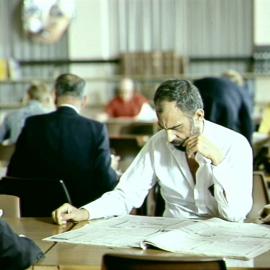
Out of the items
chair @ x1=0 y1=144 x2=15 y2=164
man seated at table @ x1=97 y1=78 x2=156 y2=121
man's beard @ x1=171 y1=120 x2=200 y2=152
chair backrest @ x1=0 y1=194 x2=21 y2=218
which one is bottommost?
man seated at table @ x1=97 y1=78 x2=156 y2=121

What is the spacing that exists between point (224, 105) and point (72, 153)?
6.68 feet

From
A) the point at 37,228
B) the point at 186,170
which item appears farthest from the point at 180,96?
the point at 37,228

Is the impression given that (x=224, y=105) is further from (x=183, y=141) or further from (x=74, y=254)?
(x=74, y=254)

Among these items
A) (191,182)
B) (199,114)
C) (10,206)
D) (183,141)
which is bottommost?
(10,206)

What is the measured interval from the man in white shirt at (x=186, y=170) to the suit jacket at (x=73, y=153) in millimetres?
1108

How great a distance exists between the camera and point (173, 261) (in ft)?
7.07

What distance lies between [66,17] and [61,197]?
8.28 metres

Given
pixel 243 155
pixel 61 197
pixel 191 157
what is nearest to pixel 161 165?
pixel 191 157

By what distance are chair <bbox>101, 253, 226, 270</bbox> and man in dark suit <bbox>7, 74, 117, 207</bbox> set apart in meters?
2.35

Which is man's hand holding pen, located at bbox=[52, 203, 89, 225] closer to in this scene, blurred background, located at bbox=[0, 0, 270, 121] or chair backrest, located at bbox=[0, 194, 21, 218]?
chair backrest, located at bbox=[0, 194, 21, 218]

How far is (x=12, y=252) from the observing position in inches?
90.4

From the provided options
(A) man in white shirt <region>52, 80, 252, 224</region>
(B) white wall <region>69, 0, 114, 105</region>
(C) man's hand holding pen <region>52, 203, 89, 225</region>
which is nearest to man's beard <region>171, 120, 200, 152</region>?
(A) man in white shirt <region>52, 80, 252, 224</region>

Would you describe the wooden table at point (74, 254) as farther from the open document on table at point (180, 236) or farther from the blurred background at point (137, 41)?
the blurred background at point (137, 41)

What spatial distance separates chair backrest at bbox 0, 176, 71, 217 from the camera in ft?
13.3
